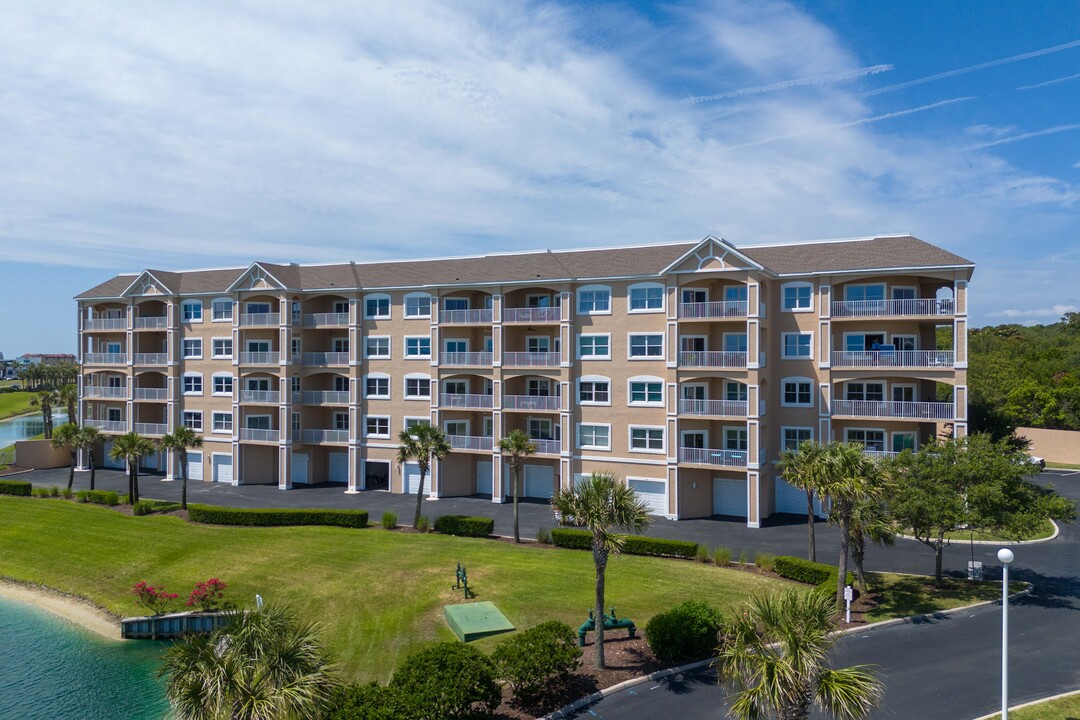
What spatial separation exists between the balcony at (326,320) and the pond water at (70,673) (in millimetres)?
25299

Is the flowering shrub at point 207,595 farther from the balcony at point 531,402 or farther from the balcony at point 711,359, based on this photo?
the balcony at point 711,359

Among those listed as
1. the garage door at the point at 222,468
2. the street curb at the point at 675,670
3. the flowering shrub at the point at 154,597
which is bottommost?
the flowering shrub at the point at 154,597

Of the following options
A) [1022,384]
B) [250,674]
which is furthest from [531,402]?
[1022,384]

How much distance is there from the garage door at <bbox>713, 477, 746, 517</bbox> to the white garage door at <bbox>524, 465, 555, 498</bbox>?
10.7 metres

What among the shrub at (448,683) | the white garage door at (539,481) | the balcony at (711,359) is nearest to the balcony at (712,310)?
the balcony at (711,359)

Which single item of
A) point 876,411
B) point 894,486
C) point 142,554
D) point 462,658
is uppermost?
point 876,411

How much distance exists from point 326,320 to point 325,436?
28.1 feet

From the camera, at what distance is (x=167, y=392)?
55.5 metres

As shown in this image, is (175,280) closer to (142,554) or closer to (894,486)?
(142,554)

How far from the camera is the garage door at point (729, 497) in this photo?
4138 centimetres

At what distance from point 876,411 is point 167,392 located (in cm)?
5170

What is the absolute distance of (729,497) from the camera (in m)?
41.8

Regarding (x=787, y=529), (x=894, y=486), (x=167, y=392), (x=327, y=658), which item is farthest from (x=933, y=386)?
(x=167, y=392)

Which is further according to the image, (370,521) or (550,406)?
(550,406)
